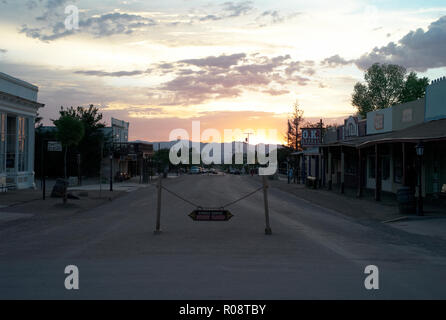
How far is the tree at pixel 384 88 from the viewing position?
70188 millimetres

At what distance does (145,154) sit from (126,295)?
2102 inches

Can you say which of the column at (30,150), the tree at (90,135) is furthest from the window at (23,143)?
the tree at (90,135)

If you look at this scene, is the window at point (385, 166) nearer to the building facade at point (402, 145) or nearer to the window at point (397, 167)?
the building facade at point (402, 145)

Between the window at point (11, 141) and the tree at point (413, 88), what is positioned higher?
the tree at point (413, 88)

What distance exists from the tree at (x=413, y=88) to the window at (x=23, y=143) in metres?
55.0

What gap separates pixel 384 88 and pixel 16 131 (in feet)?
186

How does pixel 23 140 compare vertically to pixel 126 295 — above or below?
above

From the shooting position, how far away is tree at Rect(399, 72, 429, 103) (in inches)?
2707

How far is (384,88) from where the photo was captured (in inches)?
2820

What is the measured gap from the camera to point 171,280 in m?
7.35
